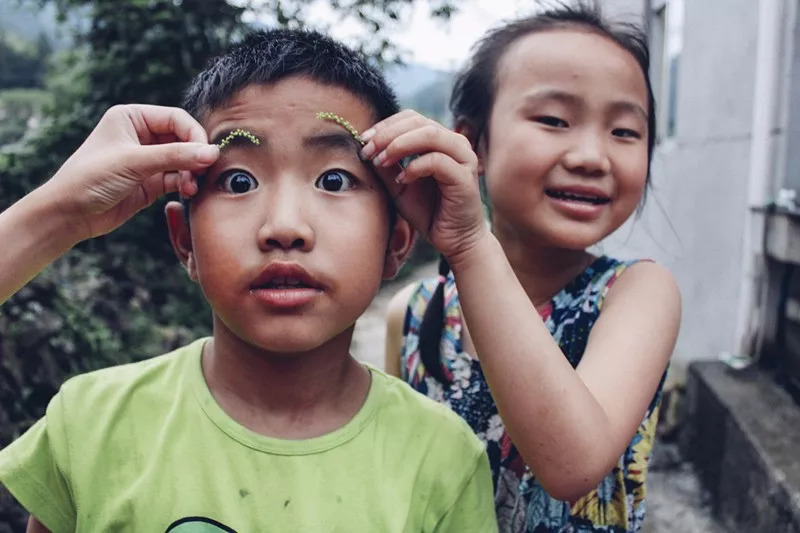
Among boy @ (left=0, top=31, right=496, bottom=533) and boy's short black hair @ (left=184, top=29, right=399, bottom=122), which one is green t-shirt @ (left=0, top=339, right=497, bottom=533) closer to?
boy @ (left=0, top=31, right=496, bottom=533)

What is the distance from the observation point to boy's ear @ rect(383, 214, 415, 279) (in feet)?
4.72

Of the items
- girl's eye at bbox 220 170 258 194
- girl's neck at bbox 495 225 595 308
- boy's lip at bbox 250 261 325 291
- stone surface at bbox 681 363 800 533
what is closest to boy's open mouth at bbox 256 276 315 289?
boy's lip at bbox 250 261 325 291

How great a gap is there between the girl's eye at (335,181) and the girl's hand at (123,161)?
0.19 meters

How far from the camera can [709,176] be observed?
4.54 metres

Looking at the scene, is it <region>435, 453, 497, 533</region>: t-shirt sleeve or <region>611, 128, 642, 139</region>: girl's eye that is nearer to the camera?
<region>435, 453, 497, 533</region>: t-shirt sleeve

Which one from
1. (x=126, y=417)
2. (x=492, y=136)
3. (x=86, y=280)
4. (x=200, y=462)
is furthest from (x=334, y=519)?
(x=86, y=280)

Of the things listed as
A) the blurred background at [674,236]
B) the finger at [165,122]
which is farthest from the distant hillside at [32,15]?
the finger at [165,122]

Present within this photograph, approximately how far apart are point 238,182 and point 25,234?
363mm

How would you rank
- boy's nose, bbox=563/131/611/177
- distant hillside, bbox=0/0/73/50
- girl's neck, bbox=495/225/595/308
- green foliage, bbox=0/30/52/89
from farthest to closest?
1. green foliage, bbox=0/30/52/89
2. distant hillside, bbox=0/0/73/50
3. girl's neck, bbox=495/225/595/308
4. boy's nose, bbox=563/131/611/177

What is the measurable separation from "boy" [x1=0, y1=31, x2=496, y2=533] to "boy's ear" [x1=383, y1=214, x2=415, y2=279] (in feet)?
0.15

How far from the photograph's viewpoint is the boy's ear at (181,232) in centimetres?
139

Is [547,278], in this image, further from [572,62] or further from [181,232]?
[181,232]

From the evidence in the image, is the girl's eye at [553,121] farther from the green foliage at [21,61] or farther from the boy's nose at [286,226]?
the green foliage at [21,61]

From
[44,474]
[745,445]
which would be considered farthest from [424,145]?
[745,445]
